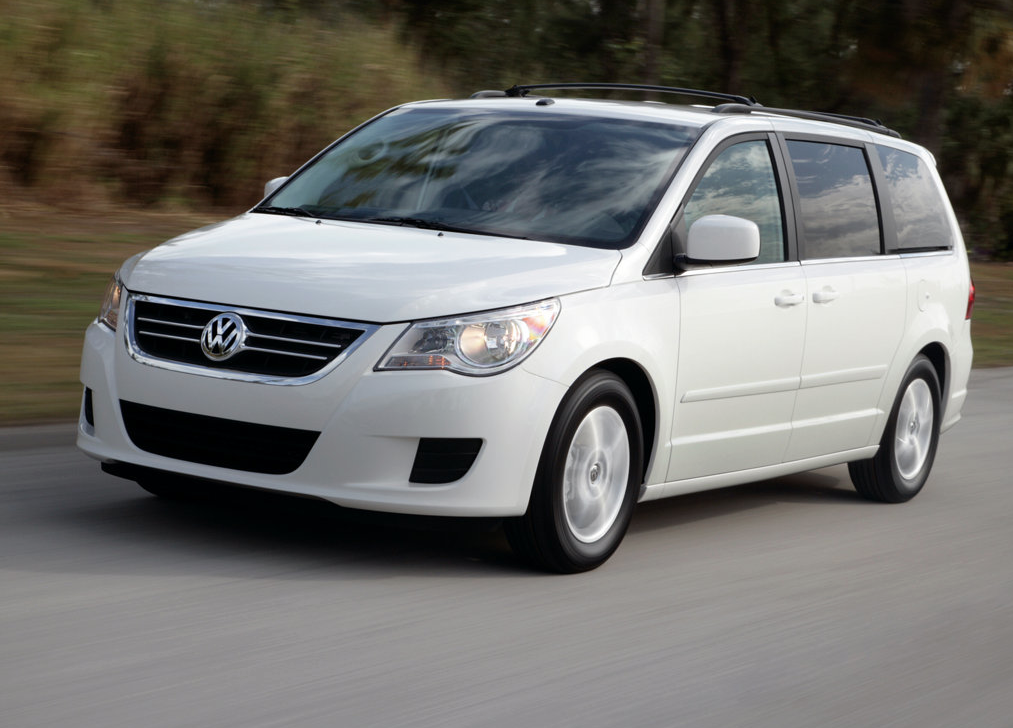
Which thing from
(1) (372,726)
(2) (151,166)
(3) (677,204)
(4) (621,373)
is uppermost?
(3) (677,204)

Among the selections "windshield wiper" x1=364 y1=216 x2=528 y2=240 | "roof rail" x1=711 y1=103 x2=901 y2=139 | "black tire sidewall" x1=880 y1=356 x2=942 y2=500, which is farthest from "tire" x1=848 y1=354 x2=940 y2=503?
"windshield wiper" x1=364 y1=216 x2=528 y2=240

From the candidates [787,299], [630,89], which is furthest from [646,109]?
[787,299]

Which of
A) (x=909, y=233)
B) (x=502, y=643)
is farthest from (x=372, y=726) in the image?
(x=909, y=233)

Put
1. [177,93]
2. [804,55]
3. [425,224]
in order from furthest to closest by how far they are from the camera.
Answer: [804,55] → [177,93] → [425,224]

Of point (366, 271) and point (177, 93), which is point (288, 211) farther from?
point (177, 93)

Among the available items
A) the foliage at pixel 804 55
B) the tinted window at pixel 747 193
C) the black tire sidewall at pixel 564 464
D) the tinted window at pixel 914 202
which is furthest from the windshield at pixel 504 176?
the foliage at pixel 804 55

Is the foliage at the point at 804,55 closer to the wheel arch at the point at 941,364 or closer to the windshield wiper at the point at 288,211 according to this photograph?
the wheel arch at the point at 941,364

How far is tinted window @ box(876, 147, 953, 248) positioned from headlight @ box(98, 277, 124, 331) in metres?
3.85

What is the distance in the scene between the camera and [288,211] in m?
6.55

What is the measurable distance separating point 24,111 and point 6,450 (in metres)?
7.33

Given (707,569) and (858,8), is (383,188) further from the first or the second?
(858,8)

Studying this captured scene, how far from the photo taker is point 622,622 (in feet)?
16.5

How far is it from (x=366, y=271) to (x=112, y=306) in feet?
3.37

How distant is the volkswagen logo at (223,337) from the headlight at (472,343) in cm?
49
